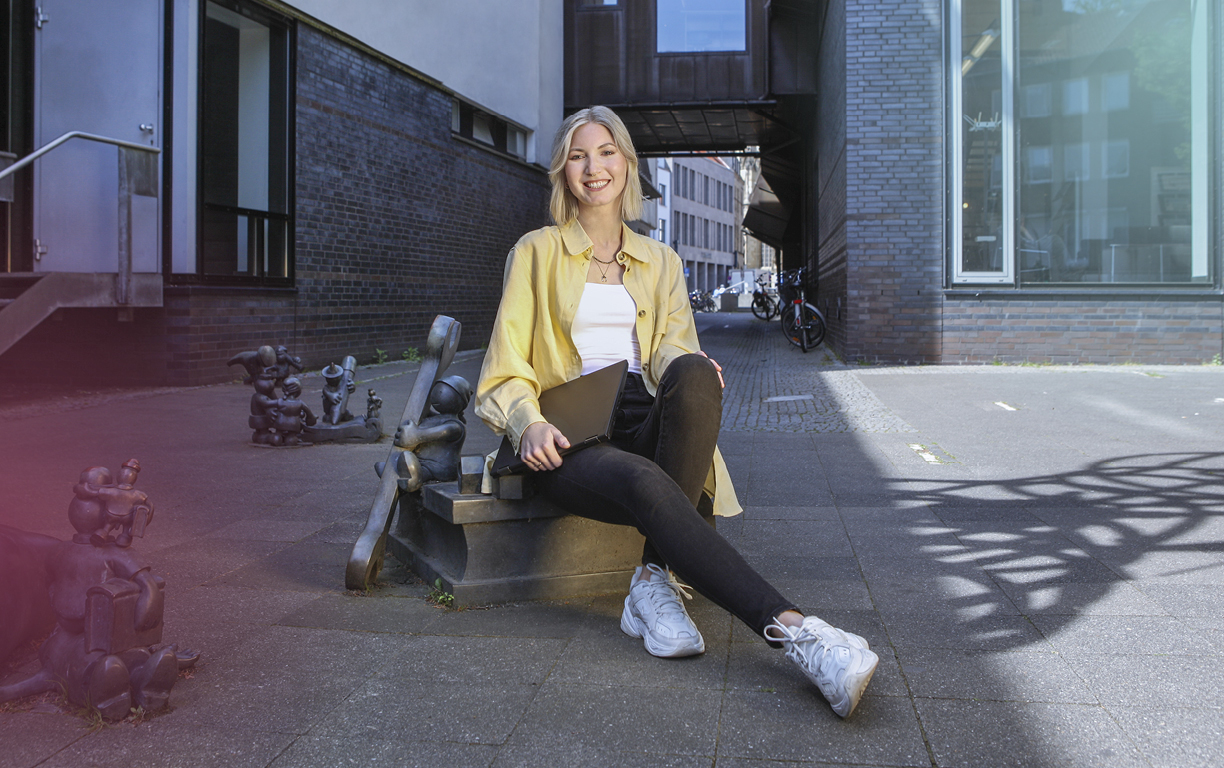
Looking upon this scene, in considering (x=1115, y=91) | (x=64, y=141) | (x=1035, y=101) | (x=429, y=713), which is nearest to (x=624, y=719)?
(x=429, y=713)

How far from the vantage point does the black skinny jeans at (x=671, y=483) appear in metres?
2.35

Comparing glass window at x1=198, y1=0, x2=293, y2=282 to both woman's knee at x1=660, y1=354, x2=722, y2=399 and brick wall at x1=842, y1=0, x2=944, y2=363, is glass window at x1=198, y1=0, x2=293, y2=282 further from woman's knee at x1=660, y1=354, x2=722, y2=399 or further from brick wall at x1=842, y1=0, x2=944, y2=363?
woman's knee at x1=660, y1=354, x2=722, y2=399

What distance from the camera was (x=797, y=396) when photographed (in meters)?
9.05

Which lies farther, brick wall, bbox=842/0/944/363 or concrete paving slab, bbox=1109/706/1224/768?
brick wall, bbox=842/0/944/363

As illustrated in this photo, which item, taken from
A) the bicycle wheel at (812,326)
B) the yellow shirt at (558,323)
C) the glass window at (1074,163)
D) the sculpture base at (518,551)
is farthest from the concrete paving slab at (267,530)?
the bicycle wheel at (812,326)

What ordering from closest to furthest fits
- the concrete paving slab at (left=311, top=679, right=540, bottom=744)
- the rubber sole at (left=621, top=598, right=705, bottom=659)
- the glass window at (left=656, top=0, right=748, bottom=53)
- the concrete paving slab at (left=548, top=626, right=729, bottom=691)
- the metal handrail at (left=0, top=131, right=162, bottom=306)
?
the concrete paving slab at (left=311, top=679, right=540, bottom=744) < the concrete paving slab at (left=548, top=626, right=729, bottom=691) < the rubber sole at (left=621, top=598, right=705, bottom=659) < the metal handrail at (left=0, top=131, right=162, bottom=306) < the glass window at (left=656, top=0, right=748, bottom=53)

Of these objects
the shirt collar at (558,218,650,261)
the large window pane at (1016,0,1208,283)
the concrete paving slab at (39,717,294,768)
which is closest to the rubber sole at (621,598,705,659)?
the concrete paving slab at (39,717,294,768)

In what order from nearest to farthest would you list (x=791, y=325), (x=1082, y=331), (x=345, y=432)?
1. (x=345, y=432)
2. (x=1082, y=331)
3. (x=791, y=325)

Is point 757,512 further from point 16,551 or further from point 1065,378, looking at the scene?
point 1065,378

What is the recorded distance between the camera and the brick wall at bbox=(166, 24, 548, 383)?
10.1 meters

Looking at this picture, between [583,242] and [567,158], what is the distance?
269 mm

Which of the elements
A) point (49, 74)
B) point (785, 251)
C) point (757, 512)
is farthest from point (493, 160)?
point (785, 251)

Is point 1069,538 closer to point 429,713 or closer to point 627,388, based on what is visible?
point 627,388

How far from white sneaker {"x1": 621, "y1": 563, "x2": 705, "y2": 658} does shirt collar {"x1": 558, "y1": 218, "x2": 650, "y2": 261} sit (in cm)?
97
